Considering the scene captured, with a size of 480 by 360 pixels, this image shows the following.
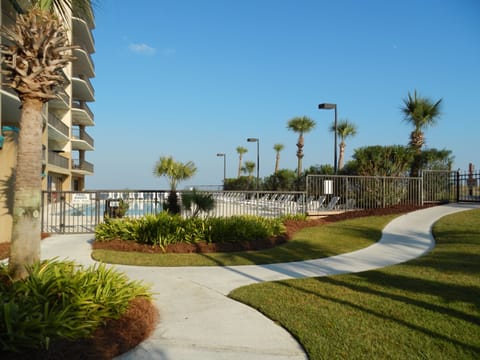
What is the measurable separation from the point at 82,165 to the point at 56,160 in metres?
12.0

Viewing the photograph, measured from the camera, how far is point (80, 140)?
122 ft

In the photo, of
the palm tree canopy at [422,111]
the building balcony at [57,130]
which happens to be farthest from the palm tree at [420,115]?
the building balcony at [57,130]

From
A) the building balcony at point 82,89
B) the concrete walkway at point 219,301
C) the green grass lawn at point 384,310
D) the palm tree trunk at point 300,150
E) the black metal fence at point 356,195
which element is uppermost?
the building balcony at point 82,89

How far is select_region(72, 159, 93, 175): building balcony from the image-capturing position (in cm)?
3879

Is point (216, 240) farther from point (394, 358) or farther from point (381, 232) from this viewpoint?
point (394, 358)

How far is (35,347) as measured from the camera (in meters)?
3.33

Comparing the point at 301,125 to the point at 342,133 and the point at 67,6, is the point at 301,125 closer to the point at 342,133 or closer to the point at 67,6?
the point at 342,133

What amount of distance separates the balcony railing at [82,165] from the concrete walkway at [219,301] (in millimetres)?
30748

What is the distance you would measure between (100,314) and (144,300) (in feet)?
3.26

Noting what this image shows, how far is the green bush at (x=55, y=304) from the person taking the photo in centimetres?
340

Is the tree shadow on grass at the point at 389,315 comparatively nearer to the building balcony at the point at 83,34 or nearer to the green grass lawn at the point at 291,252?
the green grass lawn at the point at 291,252

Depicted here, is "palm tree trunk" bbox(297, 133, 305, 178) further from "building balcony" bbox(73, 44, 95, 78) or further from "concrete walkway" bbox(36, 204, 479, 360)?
"concrete walkway" bbox(36, 204, 479, 360)

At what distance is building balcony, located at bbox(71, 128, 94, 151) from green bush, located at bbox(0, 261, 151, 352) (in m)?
35.2

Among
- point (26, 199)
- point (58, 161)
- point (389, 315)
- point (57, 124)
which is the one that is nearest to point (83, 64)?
point (57, 124)
